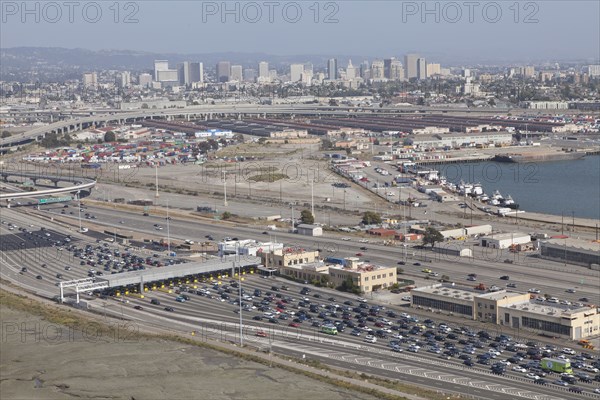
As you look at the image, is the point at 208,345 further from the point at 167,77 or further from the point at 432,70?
the point at 167,77

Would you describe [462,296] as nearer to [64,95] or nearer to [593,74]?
[64,95]

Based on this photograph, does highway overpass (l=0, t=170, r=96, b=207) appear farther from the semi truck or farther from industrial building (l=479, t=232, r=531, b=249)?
the semi truck

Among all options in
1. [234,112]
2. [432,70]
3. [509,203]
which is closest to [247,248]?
[509,203]

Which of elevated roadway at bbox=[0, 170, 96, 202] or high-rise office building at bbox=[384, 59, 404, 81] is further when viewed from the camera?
high-rise office building at bbox=[384, 59, 404, 81]

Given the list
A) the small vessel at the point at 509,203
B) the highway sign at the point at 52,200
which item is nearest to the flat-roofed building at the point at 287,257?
the highway sign at the point at 52,200

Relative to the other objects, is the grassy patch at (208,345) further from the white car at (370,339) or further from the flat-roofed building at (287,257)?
the flat-roofed building at (287,257)

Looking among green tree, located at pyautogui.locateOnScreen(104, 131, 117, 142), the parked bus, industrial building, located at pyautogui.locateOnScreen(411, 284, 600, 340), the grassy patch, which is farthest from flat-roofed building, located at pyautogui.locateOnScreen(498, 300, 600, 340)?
green tree, located at pyautogui.locateOnScreen(104, 131, 117, 142)
